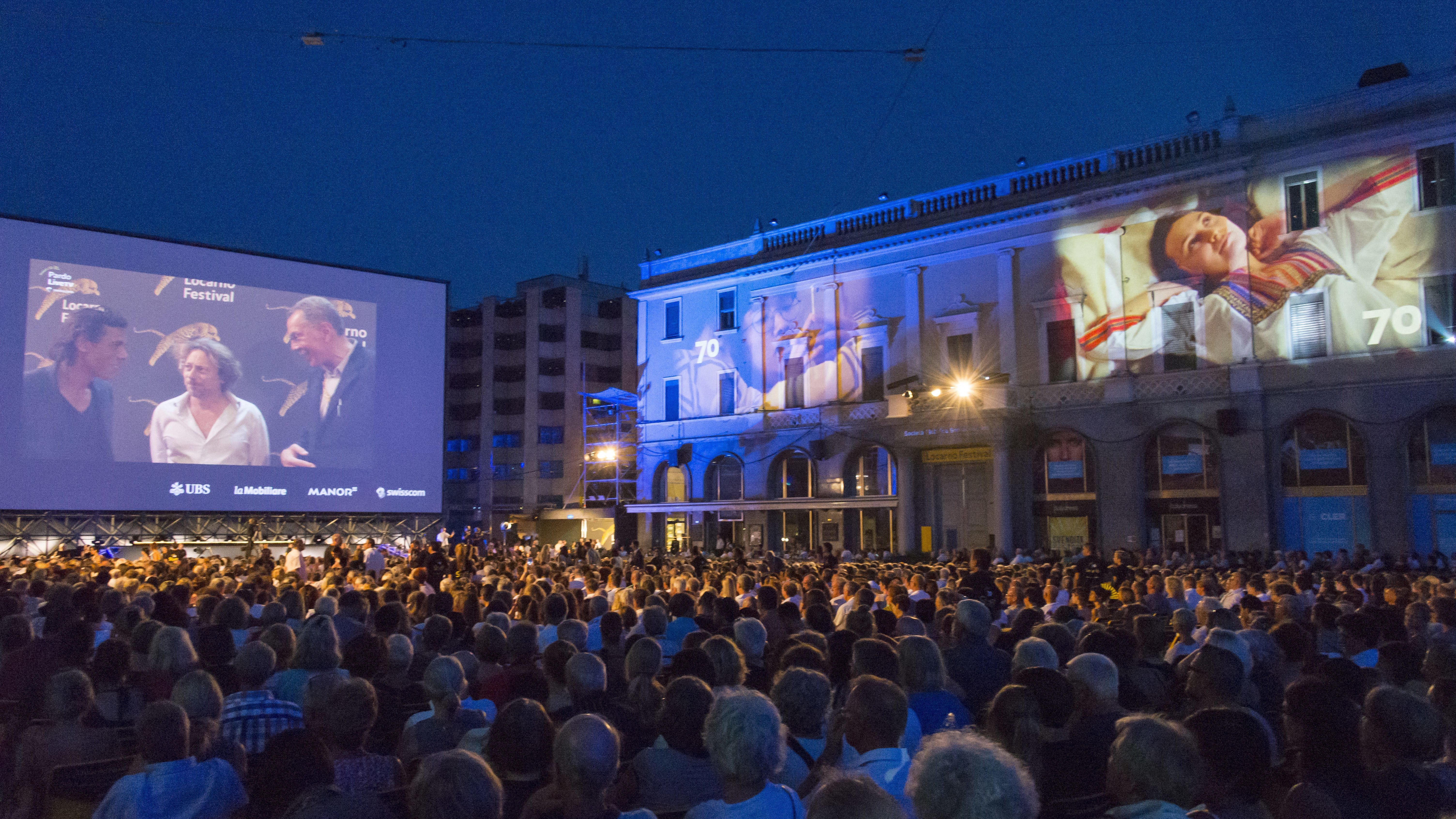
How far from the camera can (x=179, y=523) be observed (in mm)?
27203

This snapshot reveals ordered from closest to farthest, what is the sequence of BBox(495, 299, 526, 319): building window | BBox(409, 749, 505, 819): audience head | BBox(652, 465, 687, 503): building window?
BBox(409, 749, 505, 819): audience head
BBox(652, 465, 687, 503): building window
BBox(495, 299, 526, 319): building window

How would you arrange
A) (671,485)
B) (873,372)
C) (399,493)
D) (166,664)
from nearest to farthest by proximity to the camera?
(166,664), (399,493), (873,372), (671,485)

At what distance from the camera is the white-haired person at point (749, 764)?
3.34 meters

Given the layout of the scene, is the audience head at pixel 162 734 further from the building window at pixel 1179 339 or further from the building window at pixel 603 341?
the building window at pixel 603 341

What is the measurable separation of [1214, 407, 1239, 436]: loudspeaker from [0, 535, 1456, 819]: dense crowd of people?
55.0ft

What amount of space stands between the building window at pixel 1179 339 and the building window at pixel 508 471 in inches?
1635

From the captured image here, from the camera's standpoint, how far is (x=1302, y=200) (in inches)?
993

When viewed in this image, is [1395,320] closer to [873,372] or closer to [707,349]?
[873,372]

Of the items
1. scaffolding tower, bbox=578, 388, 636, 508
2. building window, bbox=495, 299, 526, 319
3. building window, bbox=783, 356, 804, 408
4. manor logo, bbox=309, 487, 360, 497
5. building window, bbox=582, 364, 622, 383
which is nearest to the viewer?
manor logo, bbox=309, 487, 360, 497

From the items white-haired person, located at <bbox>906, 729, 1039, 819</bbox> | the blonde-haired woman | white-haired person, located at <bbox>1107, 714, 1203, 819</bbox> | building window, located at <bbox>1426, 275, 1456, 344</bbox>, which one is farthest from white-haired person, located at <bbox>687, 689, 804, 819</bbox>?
building window, located at <bbox>1426, 275, 1456, 344</bbox>

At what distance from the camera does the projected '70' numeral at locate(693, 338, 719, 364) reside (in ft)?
122

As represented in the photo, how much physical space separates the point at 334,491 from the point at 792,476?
49.9 feet

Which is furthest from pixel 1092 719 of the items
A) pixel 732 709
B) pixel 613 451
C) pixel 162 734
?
pixel 613 451

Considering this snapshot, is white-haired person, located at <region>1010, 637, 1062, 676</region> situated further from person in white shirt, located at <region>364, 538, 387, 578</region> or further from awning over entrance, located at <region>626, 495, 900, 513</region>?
awning over entrance, located at <region>626, 495, 900, 513</region>
